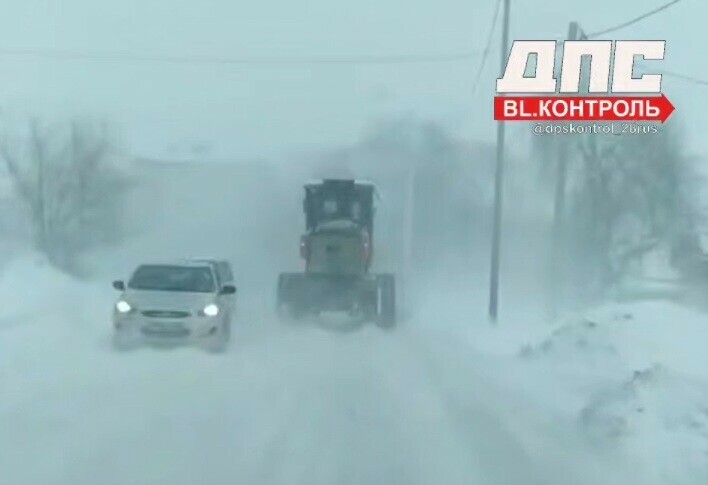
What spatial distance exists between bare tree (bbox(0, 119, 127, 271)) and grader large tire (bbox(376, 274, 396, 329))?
9684mm

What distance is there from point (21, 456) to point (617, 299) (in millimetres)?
18519

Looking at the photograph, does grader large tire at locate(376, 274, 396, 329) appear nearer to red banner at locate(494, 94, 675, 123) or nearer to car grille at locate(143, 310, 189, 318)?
car grille at locate(143, 310, 189, 318)

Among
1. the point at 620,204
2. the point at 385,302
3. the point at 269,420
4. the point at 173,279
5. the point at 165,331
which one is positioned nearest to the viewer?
the point at 269,420

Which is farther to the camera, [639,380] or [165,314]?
[165,314]

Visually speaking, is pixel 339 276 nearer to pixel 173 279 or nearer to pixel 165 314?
pixel 173 279

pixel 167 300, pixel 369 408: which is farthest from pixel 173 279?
pixel 369 408

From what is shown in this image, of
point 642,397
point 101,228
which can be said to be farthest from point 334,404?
point 101,228

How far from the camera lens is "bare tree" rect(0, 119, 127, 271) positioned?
108ft

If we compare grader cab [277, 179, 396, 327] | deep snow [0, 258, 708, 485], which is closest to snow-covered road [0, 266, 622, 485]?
deep snow [0, 258, 708, 485]

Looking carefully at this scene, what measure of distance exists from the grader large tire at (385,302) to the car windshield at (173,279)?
5084 mm

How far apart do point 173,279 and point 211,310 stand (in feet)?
5.25

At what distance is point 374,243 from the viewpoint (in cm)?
2764

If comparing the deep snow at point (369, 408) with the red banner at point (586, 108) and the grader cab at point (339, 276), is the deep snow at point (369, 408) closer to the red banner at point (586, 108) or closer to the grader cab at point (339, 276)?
the grader cab at point (339, 276)

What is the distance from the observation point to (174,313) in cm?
1991
